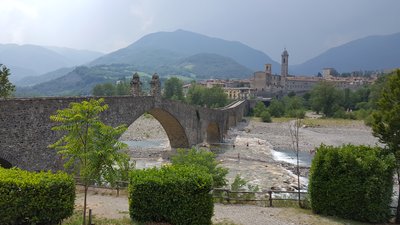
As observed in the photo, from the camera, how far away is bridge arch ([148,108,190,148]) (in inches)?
1412

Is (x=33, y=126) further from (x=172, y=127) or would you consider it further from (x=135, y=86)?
(x=172, y=127)

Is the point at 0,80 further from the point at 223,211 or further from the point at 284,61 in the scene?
the point at 284,61

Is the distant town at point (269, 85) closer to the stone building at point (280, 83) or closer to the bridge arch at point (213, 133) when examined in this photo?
the stone building at point (280, 83)

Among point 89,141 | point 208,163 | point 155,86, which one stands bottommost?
point 208,163

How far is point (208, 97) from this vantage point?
3868 inches

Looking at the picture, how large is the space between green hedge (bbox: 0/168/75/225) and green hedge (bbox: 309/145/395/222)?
10.2 meters

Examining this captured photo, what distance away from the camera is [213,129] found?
54.8m

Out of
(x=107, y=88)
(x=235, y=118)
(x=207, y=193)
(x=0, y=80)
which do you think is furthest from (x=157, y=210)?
(x=107, y=88)

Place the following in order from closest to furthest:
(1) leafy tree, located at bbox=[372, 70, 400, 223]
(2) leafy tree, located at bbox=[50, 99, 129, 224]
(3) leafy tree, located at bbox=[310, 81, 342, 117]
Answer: (2) leafy tree, located at bbox=[50, 99, 129, 224] → (1) leafy tree, located at bbox=[372, 70, 400, 223] → (3) leafy tree, located at bbox=[310, 81, 342, 117]

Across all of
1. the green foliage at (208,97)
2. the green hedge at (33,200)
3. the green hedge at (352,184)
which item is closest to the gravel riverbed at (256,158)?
the green hedge at (352,184)

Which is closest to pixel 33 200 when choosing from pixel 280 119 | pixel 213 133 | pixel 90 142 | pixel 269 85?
pixel 90 142

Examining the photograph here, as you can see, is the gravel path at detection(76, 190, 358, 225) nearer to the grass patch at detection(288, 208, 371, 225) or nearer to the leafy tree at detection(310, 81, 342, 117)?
the grass patch at detection(288, 208, 371, 225)

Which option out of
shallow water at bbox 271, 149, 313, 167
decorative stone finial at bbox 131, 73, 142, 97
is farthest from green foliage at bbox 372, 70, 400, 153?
shallow water at bbox 271, 149, 313, 167

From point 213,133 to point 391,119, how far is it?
39.4m
